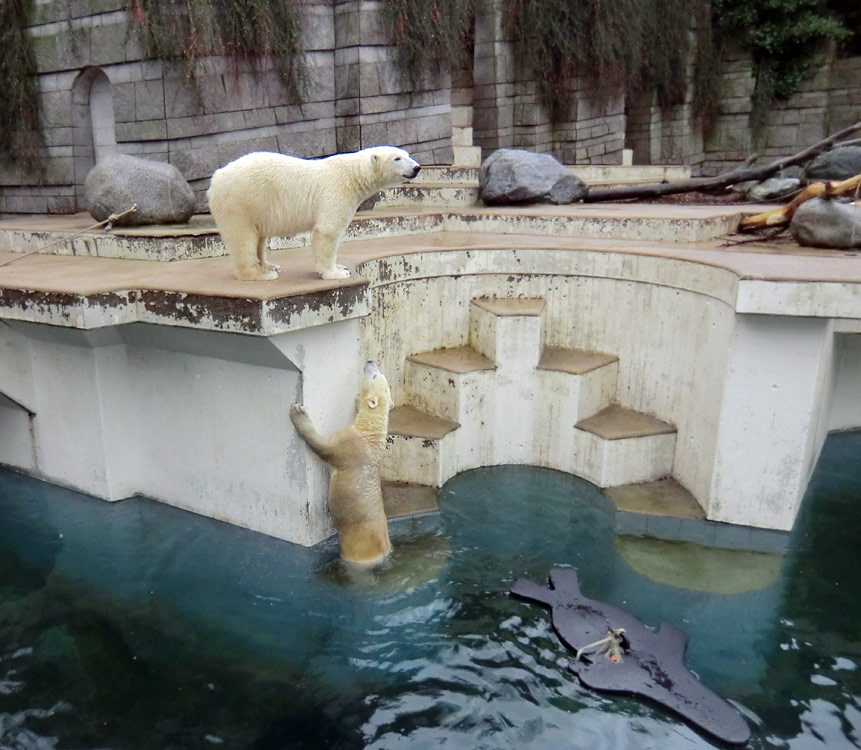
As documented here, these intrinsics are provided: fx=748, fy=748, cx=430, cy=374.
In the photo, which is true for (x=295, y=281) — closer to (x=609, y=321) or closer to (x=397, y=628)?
(x=397, y=628)

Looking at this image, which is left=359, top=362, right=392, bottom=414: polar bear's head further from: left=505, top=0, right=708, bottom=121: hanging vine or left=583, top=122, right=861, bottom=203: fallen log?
left=505, top=0, right=708, bottom=121: hanging vine

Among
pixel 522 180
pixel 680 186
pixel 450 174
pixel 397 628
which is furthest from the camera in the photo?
pixel 450 174

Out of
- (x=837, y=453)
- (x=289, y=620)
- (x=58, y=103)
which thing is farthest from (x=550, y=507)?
(x=58, y=103)

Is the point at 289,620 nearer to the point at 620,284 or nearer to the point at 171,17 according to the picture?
the point at 620,284

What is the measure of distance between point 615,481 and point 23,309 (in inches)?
152

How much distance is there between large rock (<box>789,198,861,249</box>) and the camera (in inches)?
217

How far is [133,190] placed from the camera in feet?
19.6

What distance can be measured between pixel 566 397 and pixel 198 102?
4824 mm

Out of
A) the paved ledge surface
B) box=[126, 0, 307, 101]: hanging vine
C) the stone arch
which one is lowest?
the paved ledge surface

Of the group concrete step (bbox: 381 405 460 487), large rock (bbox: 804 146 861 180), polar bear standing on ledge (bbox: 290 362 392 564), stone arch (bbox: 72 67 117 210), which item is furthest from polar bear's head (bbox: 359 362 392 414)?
large rock (bbox: 804 146 861 180)

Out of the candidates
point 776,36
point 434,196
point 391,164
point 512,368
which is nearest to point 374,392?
point 391,164

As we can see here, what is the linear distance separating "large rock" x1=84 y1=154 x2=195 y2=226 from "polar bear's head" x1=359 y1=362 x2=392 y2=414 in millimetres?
2885

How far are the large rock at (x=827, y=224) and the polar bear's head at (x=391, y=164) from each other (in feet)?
11.2

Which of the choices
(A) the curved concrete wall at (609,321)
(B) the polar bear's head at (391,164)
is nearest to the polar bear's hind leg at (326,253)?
(B) the polar bear's head at (391,164)
